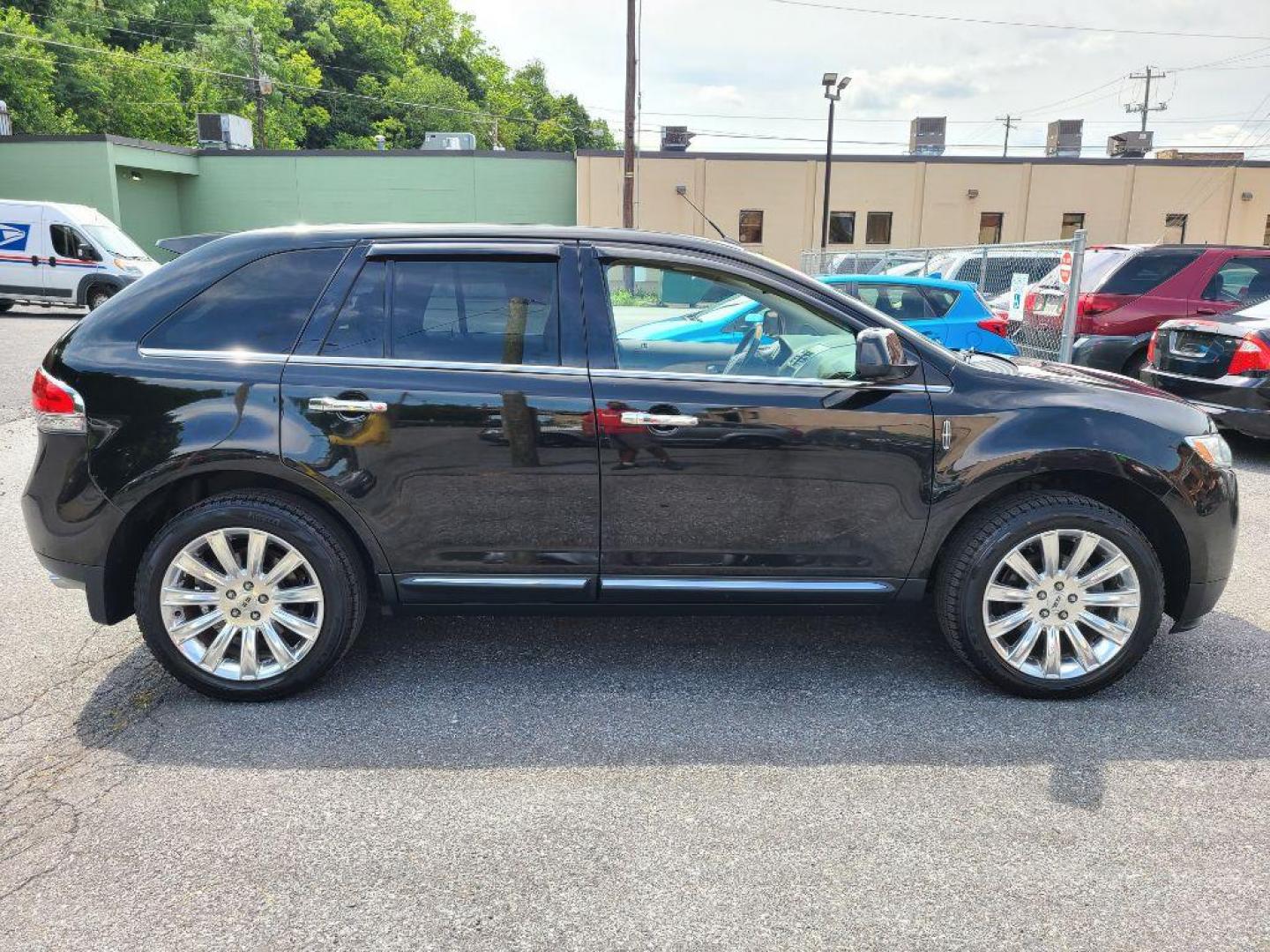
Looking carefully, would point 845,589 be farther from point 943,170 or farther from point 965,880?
point 943,170

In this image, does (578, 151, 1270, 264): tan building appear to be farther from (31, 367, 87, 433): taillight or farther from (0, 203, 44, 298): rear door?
(31, 367, 87, 433): taillight

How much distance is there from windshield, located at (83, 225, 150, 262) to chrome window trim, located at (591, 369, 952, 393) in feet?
65.8

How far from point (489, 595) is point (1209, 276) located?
Result: 29.8 ft

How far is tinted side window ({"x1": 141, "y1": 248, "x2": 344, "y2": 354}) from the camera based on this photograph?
3471mm

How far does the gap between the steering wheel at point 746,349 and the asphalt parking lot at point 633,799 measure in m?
1.25

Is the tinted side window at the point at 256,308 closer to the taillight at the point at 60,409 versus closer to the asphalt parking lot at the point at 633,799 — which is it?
the taillight at the point at 60,409

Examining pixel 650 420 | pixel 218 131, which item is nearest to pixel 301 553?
pixel 650 420

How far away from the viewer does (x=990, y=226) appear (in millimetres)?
37469

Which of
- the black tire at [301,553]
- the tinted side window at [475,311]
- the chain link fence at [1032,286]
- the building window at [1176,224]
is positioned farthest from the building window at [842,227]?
the black tire at [301,553]

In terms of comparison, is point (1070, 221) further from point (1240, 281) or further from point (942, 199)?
point (1240, 281)

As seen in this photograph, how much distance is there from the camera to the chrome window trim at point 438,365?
3434mm

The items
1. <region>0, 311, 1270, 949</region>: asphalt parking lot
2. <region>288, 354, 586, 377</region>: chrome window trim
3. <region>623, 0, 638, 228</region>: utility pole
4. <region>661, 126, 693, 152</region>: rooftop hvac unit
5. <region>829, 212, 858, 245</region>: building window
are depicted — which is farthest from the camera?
<region>661, 126, 693, 152</region>: rooftop hvac unit

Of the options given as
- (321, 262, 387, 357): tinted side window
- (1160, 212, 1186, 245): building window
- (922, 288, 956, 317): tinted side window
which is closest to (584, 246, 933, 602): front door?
(321, 262, 387, 357): tinted side window

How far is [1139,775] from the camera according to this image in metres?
3.05
